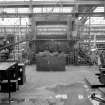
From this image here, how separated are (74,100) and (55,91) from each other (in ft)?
2.53

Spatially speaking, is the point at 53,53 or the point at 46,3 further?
the point at 46,3

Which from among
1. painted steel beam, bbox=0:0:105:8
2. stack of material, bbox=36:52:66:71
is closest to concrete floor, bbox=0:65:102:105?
stack of material, bbox=36:52:66:71

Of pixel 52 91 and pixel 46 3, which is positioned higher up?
pixel 46 3

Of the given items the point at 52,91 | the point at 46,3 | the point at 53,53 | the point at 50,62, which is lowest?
the point at 52,91

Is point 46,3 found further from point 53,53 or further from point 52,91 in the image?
point 52,91

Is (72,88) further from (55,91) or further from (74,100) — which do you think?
(74,100)

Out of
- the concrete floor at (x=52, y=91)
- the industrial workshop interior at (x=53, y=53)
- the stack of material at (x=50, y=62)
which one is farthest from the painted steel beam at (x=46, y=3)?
the concrete floor at (x=52, y=91)

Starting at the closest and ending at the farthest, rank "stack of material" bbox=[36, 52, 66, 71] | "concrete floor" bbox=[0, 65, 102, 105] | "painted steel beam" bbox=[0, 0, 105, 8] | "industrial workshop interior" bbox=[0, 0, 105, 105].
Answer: "concrete floor" bbox=[0, 65, 102, 105]
"industrial workshop interior" bbox=[0, 0, 105, 105]
"stack of material" bbox=[36, 52, 66, 71]
"painted steel beam" bbox=[0, 0, 105, 8]

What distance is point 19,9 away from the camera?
10305 millimetres

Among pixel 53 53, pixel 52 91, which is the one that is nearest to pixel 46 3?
pixel 53 53

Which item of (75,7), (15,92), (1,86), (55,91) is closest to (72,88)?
(55,91)

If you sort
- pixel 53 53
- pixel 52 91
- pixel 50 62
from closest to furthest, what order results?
1. pixel 52 91
2. pixel 50 62
3. pixel 53 53

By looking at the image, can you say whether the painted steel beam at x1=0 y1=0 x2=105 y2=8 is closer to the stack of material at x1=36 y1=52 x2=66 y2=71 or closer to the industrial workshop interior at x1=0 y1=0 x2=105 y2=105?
the industrial workshop interior at x1=0 y1=0 x2=105 y2=105

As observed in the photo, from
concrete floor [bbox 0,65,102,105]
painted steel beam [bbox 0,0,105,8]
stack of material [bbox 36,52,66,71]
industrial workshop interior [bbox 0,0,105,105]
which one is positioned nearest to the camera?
concrete floor [bbox 0,65,102,105]
